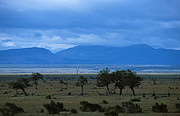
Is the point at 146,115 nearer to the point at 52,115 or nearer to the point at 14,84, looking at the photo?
the point at 52,115

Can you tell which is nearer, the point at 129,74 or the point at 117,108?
the point at 117,108

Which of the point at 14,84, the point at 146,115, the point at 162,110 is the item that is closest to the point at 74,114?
the point at 146,115

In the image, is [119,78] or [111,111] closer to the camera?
[111,111]

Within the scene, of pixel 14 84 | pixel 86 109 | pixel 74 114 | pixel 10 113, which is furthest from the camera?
pixel 14 84

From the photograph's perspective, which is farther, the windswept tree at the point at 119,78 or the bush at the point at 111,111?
the windswept tree at the point at 119,78

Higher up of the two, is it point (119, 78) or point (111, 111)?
point (119, 78)

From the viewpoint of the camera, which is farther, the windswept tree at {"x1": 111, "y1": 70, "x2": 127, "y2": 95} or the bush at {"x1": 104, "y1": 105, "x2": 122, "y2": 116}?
the windswept tree at {"x1": 111, "y1": 70, "x2": 127, "y2": 95}

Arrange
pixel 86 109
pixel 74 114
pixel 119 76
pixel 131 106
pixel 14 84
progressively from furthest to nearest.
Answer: pixel 119 76 → pixel 14 84 → pixel 86 109 → pixel 131 106 → pixel 74 114

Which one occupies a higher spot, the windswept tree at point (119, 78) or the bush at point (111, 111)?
the windswept tree at point (119, 78)

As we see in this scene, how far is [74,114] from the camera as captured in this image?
23953mm

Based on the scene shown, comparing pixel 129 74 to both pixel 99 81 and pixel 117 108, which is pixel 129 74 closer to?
pixel 99 81

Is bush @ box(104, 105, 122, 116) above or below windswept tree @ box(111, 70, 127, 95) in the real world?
below

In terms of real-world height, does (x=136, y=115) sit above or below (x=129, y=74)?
below

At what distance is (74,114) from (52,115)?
1.96 meters
